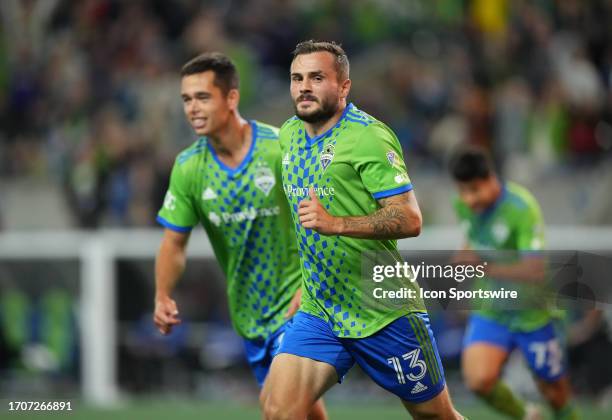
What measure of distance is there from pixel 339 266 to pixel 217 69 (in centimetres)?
169

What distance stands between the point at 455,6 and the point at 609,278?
528cm

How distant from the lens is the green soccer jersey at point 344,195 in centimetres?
528

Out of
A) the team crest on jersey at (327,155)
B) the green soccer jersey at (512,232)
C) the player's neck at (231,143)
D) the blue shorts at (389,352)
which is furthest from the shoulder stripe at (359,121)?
the green soccer jersey at (512,232)

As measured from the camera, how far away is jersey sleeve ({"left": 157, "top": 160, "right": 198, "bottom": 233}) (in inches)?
258

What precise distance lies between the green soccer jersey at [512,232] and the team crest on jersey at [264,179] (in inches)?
99.9

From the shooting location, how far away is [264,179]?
21.4 feet

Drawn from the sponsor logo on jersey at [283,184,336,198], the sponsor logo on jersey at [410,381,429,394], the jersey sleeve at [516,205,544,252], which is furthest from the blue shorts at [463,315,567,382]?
the sponsor logo on jersey at [283,184,336,198]

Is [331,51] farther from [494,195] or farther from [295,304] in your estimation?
[494,195]

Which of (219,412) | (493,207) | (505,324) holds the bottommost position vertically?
(219,412)

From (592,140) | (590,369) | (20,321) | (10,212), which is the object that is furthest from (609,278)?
(10,212)

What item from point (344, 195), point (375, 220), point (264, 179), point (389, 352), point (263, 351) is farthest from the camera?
point (263, 351)

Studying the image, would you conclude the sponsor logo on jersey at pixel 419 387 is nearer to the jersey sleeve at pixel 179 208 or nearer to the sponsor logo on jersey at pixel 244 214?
the sponsor logo on jersey at pixel 244 214

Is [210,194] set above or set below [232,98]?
below

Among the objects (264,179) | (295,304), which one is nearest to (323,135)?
(264,179)
